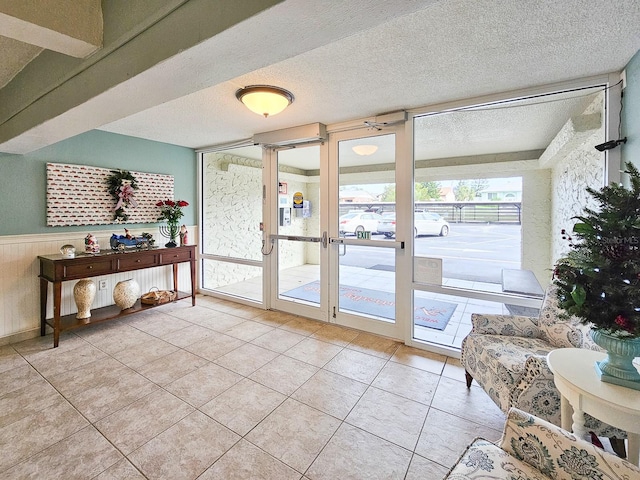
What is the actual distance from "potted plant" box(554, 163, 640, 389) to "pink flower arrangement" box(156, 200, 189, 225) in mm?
4258

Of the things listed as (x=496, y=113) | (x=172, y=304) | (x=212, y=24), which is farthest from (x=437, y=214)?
(x=172, y=304)

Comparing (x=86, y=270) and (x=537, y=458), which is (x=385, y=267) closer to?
(x=537, y=458)

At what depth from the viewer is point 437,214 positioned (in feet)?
10.3

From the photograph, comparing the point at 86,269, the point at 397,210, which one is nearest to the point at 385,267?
the point at 397,210

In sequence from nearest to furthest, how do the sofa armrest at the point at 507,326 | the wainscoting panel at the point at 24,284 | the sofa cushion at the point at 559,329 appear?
1. the sofa cushion at the point at 559,329
2. the sofa armrest at the point at 507,326
3. the wainscoting panel at the point at 24,284

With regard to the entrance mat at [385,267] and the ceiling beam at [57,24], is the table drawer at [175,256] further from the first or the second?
the ceiling beam at [57,24]

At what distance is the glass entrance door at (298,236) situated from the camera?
12.2 feet

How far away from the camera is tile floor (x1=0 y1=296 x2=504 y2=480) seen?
1604mm

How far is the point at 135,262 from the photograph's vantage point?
11.5ft

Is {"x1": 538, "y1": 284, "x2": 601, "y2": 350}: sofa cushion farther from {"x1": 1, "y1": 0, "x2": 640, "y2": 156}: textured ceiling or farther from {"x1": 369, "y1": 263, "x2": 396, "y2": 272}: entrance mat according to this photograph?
{"x1": 1, "y1": 0, "x2": 640, "y2": 156}: textured ceiling

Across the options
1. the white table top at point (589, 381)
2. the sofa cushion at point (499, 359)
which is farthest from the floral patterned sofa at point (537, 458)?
the sofa cushion at point (499, 359)

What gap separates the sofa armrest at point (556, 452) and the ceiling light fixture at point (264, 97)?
249 cm

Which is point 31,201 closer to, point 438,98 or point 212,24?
point 212,24

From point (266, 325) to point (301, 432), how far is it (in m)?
1.83
